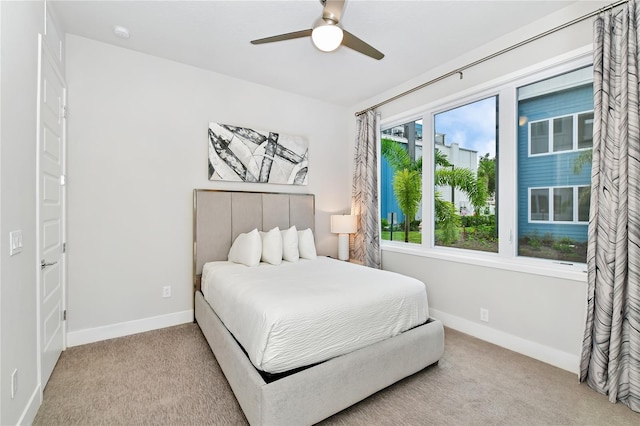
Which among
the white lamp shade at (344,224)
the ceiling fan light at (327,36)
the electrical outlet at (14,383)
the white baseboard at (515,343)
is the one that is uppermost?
the ceiling fan light at (327,36)

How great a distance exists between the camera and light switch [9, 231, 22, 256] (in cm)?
146

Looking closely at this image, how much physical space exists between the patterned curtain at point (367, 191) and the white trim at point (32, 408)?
3233 millimetres

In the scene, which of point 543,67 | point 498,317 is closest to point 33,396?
point 498,317

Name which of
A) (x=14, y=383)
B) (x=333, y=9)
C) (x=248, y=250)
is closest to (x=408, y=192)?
(x=248, y=250)

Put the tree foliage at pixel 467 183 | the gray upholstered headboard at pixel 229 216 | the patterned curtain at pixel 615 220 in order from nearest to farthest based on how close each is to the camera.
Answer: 1. the patterned curtain at pixel 615 220
2. the tree foliage at pixel 467 183
3. the gray upholstered headboard at pixel 229 216

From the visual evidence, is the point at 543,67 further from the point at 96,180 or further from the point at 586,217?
the point at 96,180

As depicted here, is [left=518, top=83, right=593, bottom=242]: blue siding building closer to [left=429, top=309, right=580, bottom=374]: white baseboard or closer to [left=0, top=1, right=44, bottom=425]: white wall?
[left=429, top=309, right=580, bottom=374]: white baseboard

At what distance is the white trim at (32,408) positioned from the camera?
61.5 inches

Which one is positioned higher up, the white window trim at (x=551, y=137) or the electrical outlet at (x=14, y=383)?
the white window trim at (x=551, y=137)

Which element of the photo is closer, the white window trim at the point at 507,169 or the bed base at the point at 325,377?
the bed base at the point at 325,377

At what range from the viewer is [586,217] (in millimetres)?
2314

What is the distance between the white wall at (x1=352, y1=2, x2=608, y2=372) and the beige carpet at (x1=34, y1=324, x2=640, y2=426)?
209 millimetres

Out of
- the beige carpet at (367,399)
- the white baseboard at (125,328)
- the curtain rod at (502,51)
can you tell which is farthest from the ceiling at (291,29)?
the beige carpet at (367,399)

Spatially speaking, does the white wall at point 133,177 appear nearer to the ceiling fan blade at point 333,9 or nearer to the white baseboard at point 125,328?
the white baseboard at point 125,328
